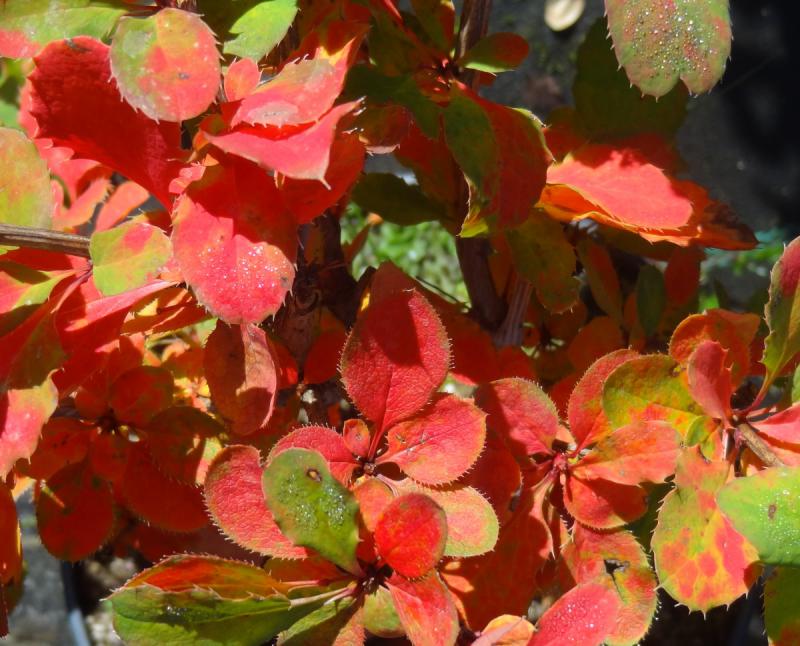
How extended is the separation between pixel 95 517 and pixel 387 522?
13.4 inches

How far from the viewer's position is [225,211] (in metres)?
0.47

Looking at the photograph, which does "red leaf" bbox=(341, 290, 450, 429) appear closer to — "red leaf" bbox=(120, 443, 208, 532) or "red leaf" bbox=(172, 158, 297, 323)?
"red leaf" bbox=(172, 158, 297, 323)

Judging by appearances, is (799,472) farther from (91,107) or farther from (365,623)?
(91,107)

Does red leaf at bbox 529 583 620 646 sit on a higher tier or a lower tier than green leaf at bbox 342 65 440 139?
lower

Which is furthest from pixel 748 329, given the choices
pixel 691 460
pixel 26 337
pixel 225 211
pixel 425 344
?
pixel 26 337

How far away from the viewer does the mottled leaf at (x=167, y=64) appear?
45 centimetres

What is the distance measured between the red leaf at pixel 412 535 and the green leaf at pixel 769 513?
0.15 m

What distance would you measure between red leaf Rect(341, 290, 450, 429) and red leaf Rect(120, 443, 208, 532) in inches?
8.0

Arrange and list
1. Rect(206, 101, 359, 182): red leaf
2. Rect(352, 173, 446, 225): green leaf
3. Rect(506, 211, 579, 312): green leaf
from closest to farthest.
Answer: Rect(206, 101, 359, 182): red leaf → Rect(506, 211, 579, 312): green leaf → Rect(352, 173, 446, 225): green leaf

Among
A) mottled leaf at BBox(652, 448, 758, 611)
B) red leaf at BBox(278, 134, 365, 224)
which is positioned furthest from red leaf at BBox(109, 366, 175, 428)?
mottled leaf at BBox(652, 448, 758, 611)

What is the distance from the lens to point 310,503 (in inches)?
17.9

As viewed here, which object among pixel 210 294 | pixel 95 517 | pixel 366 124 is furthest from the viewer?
pixel 95 517

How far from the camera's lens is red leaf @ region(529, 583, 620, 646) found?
0.50 metres

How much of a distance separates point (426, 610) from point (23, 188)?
34 cm
